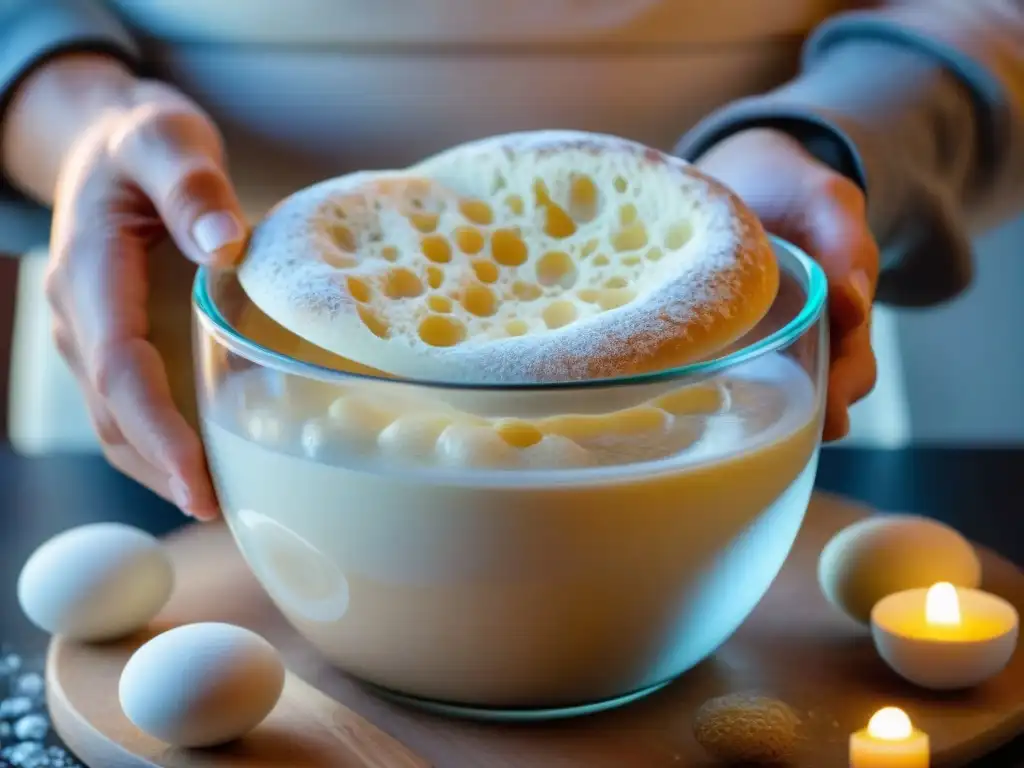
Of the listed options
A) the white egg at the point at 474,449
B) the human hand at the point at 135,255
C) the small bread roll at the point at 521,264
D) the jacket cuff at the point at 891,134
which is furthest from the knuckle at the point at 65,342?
the jacket cuff at the point at 891,134

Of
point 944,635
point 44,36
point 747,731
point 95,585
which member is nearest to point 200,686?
point 95,585

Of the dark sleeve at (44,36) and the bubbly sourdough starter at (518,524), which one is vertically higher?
the dark sleeve at (44,36)

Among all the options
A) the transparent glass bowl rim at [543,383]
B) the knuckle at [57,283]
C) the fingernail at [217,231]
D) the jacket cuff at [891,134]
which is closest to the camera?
the transparent glass bowl rim at [543,383]

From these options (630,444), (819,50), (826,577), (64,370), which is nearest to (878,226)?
(819,50)

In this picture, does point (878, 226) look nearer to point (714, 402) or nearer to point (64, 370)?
point (714, 402)

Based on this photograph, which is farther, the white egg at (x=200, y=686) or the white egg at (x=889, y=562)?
the white egg at (x=889, y=562)

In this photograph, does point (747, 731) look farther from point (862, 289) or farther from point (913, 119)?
point (913, 119)

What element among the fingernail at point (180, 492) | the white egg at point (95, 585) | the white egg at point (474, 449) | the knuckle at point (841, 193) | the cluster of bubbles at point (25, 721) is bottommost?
the cluster of bubbles at point (25, 721)

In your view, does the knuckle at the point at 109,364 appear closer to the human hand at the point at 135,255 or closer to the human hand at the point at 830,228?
the human hand at the point at 135,255
